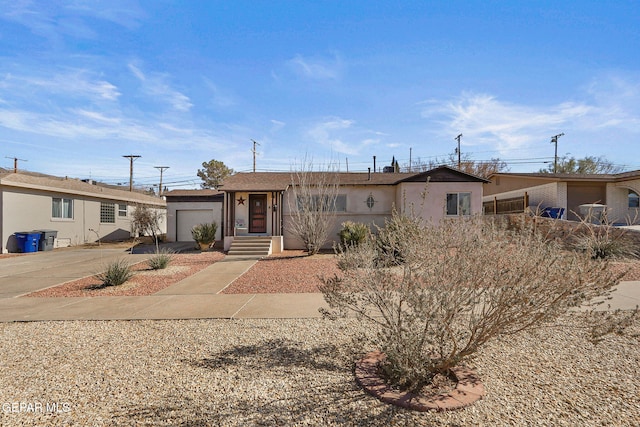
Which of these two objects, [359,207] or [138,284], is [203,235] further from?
[359,207]

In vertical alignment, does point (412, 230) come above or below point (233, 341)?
above

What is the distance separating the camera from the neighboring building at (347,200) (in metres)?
15.9

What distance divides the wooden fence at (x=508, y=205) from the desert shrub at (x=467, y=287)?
69.2 feet

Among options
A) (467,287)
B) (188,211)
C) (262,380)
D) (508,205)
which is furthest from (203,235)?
(508,205)

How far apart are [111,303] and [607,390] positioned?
322 inches

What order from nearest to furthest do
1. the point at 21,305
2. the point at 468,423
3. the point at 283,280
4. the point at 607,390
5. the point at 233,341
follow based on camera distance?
the point at 468,423 → the point at 607,390 → the point at 233,341 → the point at 21,305 → the point at 283,280

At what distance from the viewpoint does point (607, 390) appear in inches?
129

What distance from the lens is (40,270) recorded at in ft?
37.1

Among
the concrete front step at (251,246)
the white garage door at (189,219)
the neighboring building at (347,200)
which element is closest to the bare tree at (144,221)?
the white garage door at (189,219)

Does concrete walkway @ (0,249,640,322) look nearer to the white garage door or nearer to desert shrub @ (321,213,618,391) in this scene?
desert shrub @ (321,213,618,391)

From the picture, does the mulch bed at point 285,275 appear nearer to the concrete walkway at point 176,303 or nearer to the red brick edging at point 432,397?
the concrete walkway at point 176,303

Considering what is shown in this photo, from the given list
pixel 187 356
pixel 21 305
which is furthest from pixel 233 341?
pixel 21 305

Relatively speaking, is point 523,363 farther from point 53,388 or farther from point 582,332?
point 53,388

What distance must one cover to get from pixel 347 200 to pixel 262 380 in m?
13.7
